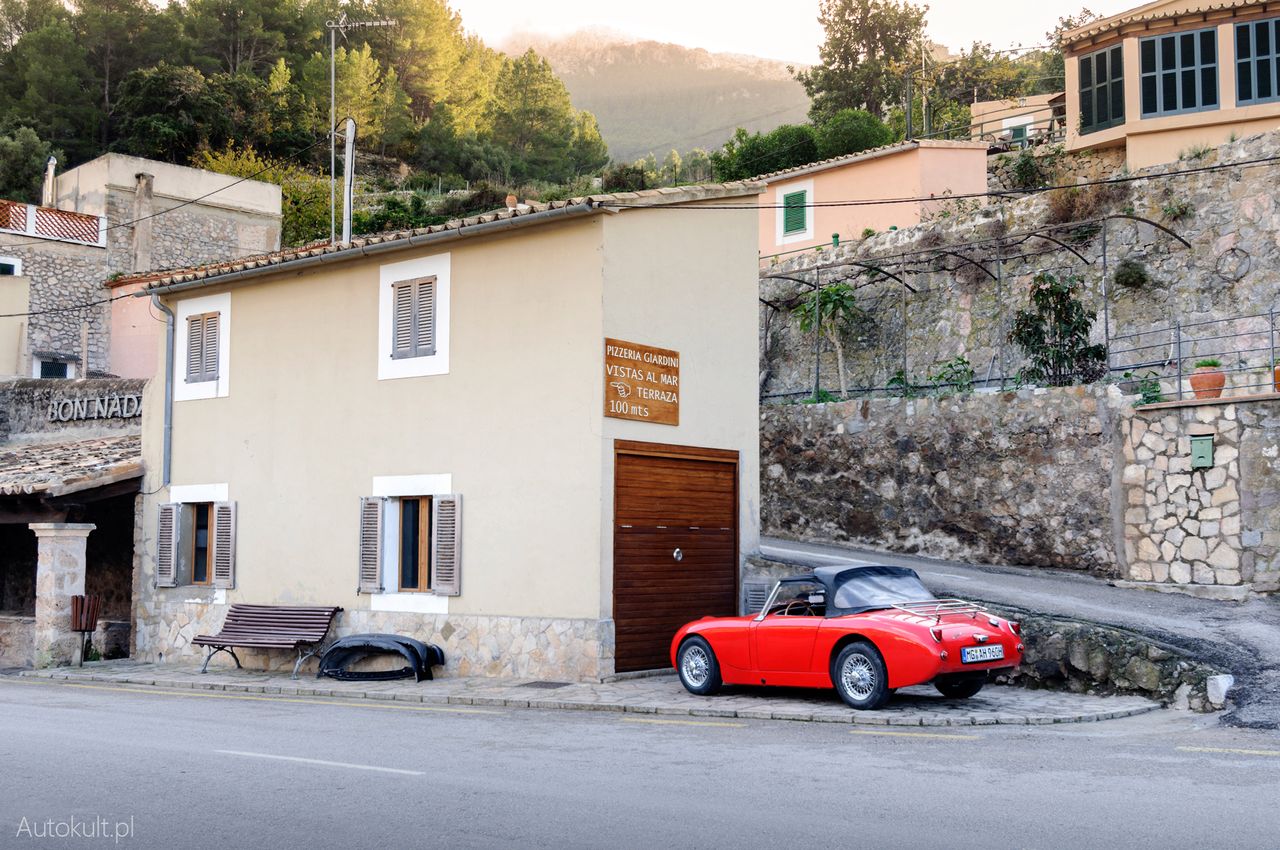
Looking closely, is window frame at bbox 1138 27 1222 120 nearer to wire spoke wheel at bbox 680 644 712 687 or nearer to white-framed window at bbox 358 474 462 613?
white-framed window at bbox 358 474 462 613

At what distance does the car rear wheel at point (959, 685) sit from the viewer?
12750 millimetres

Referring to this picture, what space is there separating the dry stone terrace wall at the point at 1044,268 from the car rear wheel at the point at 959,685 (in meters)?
12.9

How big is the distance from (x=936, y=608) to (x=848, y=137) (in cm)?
3811

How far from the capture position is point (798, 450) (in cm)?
2322

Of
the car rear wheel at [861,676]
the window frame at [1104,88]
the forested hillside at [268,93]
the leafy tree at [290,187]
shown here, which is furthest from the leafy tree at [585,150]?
the car rear wheel at [861,676]

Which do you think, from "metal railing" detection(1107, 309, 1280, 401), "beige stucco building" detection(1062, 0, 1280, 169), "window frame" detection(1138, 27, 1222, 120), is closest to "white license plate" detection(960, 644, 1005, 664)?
"metal railing" detection(1107, 309, 1280, 401)

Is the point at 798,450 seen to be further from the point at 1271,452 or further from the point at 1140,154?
the point at 1140,154

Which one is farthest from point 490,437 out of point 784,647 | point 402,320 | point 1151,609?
point 1151,609

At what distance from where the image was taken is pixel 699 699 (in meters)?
13.7

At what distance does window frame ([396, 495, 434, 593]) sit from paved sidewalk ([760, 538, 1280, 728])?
5265 mm

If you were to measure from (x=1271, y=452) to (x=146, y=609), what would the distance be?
695 inches

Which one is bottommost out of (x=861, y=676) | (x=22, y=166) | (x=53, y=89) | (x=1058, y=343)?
(x=861, y=676)

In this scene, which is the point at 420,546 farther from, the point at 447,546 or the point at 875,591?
the point at 875,591

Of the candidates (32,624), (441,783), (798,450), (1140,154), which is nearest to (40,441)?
(32,624)
